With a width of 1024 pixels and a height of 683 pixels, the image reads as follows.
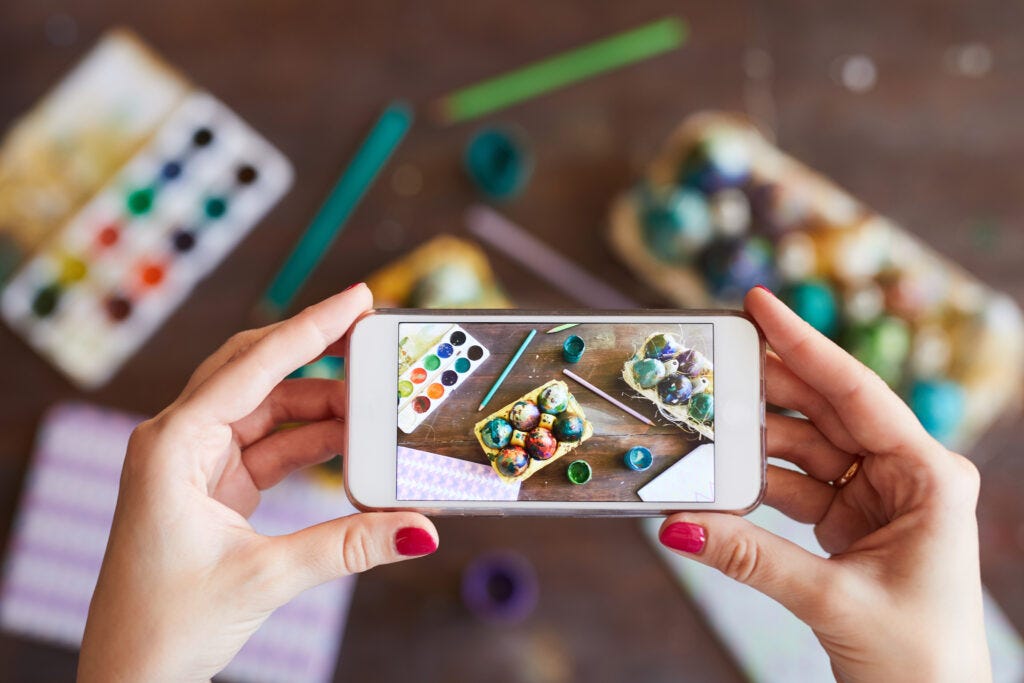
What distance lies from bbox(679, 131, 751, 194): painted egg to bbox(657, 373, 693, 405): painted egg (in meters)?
0.32

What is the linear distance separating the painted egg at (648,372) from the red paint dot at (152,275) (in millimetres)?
625

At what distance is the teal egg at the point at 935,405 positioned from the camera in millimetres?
825

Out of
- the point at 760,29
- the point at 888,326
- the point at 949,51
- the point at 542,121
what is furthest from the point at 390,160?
the point at 949,51

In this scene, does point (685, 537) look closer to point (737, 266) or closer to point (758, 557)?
point (758, 557)

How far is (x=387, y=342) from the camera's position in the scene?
0.65 meters

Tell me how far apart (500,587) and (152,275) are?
0.58 metres

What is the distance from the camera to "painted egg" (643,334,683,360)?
646 millimetres

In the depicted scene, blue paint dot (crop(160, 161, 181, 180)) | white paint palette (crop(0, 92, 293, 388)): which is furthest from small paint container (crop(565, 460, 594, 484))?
blue paint dot (crop(160, 161, 181, 180))

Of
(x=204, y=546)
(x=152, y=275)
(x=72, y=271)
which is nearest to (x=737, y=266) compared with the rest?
(x=204, y=546)

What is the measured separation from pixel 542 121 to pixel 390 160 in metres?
0.20

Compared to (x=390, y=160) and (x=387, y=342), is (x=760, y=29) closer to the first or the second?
(x=390, y=160)

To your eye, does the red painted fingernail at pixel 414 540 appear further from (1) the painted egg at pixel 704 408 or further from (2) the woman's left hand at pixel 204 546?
(1) the painted egg at pixel 704 408

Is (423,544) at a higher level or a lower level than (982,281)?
lower

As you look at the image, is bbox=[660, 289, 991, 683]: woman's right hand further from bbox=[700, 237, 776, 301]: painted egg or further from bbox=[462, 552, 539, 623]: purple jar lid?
bbox=[462, 552, 539, 623]: purple jar lid
